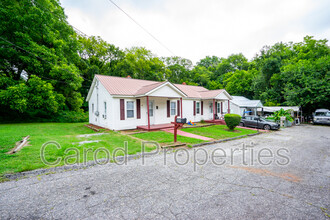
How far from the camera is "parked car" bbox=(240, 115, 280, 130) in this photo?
562 inches

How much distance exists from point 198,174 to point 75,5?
31.7 ft

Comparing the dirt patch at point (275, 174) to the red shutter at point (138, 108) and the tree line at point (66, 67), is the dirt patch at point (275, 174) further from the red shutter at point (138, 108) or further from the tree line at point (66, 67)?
the tree line at point (66, 67)

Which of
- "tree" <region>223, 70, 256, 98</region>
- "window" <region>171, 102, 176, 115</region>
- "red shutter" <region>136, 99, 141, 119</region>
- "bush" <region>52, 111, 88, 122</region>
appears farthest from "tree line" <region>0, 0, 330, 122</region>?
"window" <region>171, 102, 176, 115</region>

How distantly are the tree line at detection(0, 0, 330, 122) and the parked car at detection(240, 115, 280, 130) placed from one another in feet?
33.1

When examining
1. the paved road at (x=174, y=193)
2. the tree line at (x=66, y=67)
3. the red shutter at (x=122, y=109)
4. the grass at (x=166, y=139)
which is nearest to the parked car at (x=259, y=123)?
the grass at (x=166, y=139)

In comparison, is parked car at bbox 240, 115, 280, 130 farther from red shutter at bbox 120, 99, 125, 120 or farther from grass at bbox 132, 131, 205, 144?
red shutter at bbox 120, 99, 125, 120

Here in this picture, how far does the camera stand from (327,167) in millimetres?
5051

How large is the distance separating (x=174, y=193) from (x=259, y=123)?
1496 centimetres

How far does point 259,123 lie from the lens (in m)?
15.1

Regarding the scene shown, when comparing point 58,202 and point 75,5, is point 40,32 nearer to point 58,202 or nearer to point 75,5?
point 75,5

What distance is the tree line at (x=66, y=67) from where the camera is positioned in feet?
49.7

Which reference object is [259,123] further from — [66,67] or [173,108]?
[66,67]

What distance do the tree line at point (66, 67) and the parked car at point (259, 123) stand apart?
1007cm

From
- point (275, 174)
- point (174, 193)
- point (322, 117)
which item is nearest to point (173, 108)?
point (275, 174)
